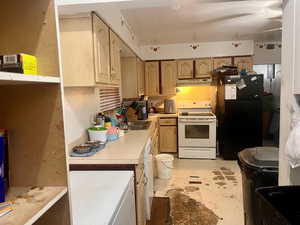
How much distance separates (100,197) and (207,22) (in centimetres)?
322

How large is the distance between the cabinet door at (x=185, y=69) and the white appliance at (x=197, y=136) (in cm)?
96

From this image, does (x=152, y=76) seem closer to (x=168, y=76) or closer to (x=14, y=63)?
(x=168, y=76)

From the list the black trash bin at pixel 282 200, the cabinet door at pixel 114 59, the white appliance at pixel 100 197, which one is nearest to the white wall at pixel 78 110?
the cabinet door at pixel 114 59

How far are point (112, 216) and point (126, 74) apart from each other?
304 cm

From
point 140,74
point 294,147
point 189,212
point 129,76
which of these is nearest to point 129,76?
point 129,76

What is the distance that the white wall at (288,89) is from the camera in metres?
1.12

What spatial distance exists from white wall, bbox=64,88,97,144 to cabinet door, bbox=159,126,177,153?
7.41 feet

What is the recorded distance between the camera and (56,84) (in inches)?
27.1

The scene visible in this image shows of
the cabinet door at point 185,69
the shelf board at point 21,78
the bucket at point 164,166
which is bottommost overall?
the bucket at point 164,166

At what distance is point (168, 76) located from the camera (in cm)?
477

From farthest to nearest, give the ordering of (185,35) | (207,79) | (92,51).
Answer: (207,79), (185,35), (92,51)

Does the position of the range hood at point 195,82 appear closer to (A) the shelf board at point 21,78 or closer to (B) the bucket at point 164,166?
(B) the bucket at point 164,166

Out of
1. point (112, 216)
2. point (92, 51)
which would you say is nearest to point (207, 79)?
point (92, 51)

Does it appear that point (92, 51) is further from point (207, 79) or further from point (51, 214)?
point (207, 79)
